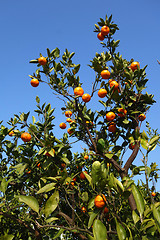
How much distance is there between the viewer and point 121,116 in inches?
116

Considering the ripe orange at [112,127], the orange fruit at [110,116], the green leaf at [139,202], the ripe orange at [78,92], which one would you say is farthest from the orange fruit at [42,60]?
the green leaf at [139,202]

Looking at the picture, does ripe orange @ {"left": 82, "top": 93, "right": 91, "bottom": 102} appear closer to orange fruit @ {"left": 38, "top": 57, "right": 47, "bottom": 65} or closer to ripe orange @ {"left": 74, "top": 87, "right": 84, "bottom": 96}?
ripe orange @ {"left": 74, "top": 87, "right": 84, "bottom": 96}

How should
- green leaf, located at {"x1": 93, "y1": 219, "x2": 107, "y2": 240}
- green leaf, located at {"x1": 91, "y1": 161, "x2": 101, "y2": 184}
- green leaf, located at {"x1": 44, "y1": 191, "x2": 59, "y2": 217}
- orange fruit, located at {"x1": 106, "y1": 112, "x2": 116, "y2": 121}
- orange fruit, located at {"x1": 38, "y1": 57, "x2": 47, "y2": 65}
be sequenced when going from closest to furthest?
green leaf, located at {"x1": 93, "y1": 219, "x2": 107, "y2": 240}
green leaf, located at {"x1": 91, "y1": 161, "x2": 101, "y2": 184}
green leaf, located at {"x1": 44, "y1": 191, "x2": 59, "y2": 217}
orange fruit, located at {"x1": 106, "y1": 112, "x2": 116, "y2": 121}
orange fruit, located at {"x1": 38, "y1": 57, "x2": 47, "y2": 65}

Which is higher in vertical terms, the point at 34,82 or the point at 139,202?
the point at 34,82

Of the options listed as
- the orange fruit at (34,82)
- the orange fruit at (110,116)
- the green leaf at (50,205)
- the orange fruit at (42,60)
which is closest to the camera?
the green leaf at (50,205)

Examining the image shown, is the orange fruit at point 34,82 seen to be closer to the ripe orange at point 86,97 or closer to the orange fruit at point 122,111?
the ripe orange at point 86,97

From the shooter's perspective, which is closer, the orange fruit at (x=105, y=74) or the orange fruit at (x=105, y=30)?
the orange fruit at (x=105, y=74)

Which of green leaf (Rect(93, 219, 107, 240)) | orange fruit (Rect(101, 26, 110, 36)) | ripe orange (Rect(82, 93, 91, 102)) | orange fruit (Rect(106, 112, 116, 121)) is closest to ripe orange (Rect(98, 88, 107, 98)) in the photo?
ripe orange (Rect(82, 93, 91, 102))

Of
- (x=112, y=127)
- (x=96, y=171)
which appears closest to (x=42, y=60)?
(x=112, y=127)

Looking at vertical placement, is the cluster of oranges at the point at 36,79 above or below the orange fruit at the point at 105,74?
above

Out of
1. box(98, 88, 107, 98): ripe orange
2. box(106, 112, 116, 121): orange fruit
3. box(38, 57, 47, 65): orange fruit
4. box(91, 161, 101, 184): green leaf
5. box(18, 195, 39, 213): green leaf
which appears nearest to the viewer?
box(91, 161, 101, 184): green leaf

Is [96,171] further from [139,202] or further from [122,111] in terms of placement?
[122,111]

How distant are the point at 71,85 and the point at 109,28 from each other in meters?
1.31

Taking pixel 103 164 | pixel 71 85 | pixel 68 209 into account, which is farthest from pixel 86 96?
pixel 68 209
